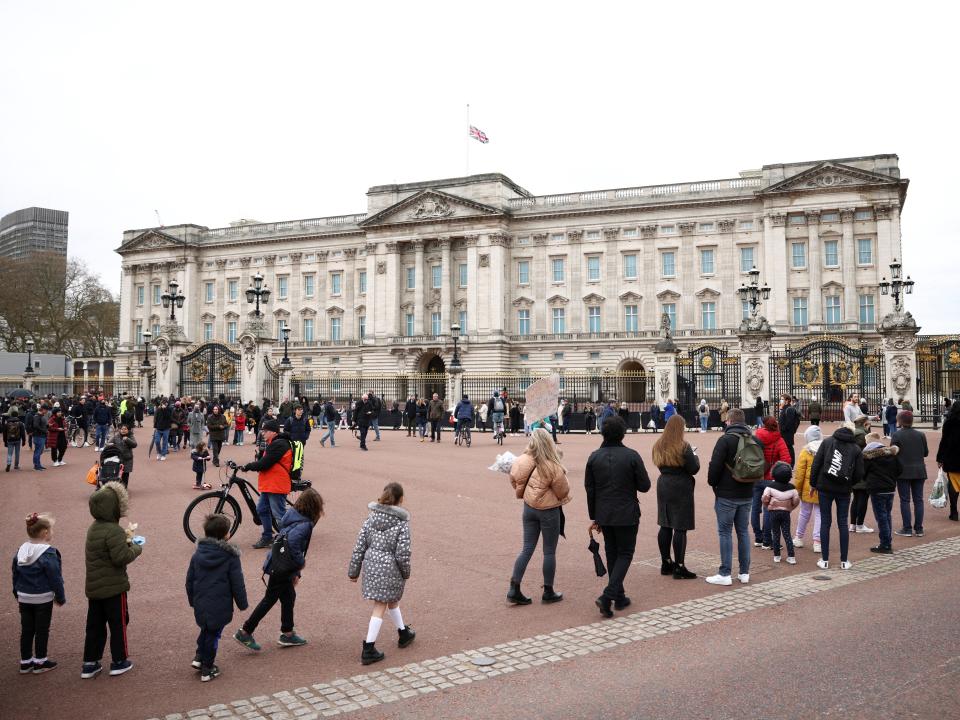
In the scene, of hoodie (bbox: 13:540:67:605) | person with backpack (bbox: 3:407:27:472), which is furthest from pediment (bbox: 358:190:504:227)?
hoodie (bbox: 13:540:67:605)

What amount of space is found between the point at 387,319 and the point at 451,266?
7.05 meters

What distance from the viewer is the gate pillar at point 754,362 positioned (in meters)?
28.7

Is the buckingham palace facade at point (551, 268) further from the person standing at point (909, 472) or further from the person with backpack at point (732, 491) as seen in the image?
the person with backpack at point (732, 491)

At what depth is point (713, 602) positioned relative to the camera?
763 cm

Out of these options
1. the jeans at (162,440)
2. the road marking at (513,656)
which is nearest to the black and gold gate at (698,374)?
the jeans at (162,440)

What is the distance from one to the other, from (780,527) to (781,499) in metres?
0.55

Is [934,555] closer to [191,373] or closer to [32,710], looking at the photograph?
[32,710]

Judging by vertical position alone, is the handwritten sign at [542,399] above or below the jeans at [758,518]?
above

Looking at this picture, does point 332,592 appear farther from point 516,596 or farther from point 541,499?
point 541,499

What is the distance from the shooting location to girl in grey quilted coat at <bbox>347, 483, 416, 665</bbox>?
6168mm

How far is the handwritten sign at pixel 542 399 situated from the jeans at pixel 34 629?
7.99 metres

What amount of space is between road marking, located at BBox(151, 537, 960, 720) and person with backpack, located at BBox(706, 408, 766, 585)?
0.29m

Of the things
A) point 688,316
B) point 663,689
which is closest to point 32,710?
point 663,689

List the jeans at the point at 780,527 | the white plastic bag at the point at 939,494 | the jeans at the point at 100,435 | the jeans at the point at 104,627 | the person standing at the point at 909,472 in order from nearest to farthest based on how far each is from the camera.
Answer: the jeans at the point at 104,627 → the jeans at the point at 780,527 → the person standing at the point at 909,472 → the white plastic bag at the point at 939,494 → the jeans at the point at 100,435
